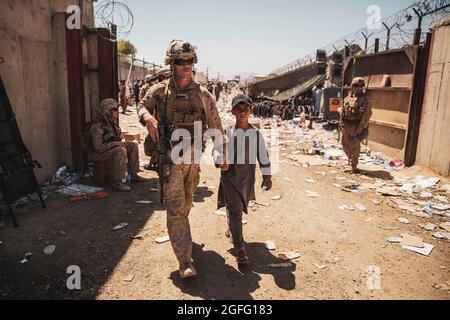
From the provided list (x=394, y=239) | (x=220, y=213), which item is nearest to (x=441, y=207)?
(x=394, y=239)

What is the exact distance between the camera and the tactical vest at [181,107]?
2.96 meters

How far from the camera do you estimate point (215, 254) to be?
133 inches

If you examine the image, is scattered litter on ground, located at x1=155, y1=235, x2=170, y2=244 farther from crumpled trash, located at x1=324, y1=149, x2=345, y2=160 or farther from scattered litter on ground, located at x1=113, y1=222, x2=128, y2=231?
crumpled trash, located at x1=324, y1=149, x2=345, y2=160

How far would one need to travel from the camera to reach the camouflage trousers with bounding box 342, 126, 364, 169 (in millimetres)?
6523

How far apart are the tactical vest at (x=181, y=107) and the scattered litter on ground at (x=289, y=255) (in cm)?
145

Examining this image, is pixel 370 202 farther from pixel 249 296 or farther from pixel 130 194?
pixel 130 194

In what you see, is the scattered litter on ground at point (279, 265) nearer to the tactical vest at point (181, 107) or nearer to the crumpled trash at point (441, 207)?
the tactical vest at point (181, 107)

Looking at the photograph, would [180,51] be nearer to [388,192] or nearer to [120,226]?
[120,226]

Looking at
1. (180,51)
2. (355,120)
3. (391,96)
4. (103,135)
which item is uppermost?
(180,51)

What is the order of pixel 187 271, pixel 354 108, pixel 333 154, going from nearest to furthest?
pixel 187 271
pixel 354 108
pixel 333 154

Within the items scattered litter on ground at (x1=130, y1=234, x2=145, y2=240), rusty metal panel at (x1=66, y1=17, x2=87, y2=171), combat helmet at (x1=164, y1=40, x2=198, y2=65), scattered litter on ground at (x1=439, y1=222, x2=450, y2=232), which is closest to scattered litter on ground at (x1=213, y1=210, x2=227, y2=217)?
scattered litter on ground at (x1=130, y1=234, x2=145, y2=240)

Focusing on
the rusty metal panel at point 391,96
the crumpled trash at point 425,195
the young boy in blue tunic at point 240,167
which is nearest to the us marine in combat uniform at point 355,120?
the rusty metal panel at point 391,96

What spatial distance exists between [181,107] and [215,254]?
1.48 m

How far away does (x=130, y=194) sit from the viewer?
16.8 ft
